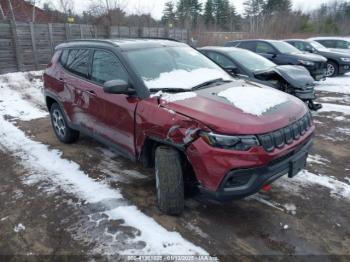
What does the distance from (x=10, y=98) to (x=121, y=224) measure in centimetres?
788

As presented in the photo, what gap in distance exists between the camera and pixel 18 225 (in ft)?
11.0

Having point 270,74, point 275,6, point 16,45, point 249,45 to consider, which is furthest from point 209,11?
point 270,74

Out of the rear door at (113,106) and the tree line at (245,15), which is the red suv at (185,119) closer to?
the rear door at (113,106)

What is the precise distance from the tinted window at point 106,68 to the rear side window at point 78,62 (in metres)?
0.22

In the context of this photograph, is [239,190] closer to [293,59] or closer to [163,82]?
[163,82]

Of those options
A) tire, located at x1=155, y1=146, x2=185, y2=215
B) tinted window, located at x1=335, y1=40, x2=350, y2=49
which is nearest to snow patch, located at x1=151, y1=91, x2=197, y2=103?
tire, located at x1=155, y1=146, x2=185, y2=215

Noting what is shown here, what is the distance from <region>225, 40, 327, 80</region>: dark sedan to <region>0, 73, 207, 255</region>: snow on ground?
791 cm

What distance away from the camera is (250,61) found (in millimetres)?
7547

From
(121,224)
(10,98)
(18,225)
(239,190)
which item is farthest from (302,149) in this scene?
(10,98)

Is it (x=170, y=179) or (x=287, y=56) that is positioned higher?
(x=287, y=56)

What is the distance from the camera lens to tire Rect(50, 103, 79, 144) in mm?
5473

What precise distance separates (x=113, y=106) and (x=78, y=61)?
4.64ft

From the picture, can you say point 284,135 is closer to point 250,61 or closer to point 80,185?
point 80,185

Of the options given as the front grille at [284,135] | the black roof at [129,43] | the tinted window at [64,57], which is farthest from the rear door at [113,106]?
the front grille at [284,135]
